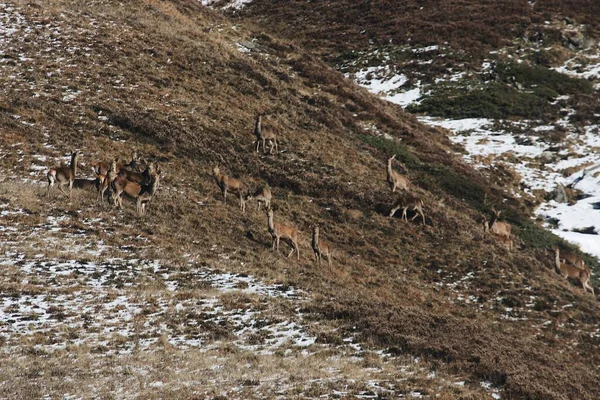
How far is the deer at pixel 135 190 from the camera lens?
68.6ft

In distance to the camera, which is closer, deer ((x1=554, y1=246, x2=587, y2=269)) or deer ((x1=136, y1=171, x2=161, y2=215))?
deer ((x1=136, y1=171, x2=161, y2=215))

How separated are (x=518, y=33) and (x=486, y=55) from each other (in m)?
5.93

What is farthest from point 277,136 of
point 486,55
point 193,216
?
point 486,55

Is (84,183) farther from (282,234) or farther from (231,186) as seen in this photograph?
(282,234)

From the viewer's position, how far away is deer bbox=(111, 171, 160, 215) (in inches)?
824

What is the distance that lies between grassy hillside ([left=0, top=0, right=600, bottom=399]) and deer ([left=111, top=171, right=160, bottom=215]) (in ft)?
1.60

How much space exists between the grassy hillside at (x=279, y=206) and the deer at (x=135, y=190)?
0.49 metres

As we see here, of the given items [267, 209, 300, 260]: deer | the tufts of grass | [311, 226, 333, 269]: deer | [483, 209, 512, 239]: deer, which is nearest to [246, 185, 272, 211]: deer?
[267, 209, 300, 260]: deer

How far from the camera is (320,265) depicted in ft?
69.0

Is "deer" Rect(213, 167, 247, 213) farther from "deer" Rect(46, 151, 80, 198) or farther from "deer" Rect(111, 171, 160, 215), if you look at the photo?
"deer" Rect(46, 151, 80, 198)

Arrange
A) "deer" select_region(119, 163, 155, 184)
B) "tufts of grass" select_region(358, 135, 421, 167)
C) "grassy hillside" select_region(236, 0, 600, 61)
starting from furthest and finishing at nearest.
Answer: "grassy hillside" select_region(236, 0, 600, 61) < "tufts of grass" select_region(358, 135, 421, 167) < "deer" select_region(119, 163, 155, 184)

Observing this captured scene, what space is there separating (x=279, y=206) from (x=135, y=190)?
628cm

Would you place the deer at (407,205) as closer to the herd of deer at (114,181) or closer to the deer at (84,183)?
the herd of deer at (114,181)

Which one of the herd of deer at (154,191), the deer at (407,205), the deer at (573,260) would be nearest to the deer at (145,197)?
the herd of deer at (154,191)
